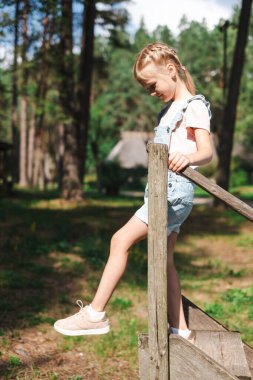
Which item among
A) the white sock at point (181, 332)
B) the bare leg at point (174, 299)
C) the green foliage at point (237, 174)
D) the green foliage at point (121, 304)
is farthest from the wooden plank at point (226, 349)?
the green foliage at point (237, 174)

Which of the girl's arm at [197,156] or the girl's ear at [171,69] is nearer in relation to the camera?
the girl's arm at [197,156]

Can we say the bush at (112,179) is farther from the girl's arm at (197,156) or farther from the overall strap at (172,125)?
the girl's arm at (197,156)

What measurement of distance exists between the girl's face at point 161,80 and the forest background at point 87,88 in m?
5.89

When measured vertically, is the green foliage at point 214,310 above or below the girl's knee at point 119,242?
below

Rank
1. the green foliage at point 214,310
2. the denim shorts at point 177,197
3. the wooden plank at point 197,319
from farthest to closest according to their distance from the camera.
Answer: the green foliage at point 214,310, the wooden plank at point 197,319, the denim shorts at point 177,197

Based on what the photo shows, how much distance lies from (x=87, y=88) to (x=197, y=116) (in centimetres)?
1778

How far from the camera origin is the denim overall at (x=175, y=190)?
3.34 meters

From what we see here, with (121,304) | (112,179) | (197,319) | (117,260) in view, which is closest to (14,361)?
(197,319)

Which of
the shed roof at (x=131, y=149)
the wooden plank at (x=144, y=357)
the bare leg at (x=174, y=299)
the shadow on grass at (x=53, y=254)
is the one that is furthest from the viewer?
the shed roof at (x=131, y=149)

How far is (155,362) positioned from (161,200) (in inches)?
37.1

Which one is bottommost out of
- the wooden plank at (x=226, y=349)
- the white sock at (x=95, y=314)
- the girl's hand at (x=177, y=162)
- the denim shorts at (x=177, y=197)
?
the wooden plank at (x=226, y=349)

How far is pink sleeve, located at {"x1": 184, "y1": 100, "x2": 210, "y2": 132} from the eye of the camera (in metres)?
3.34

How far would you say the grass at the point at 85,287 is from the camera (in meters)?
5.36

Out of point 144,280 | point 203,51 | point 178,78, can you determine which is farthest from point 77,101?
point 203,51
